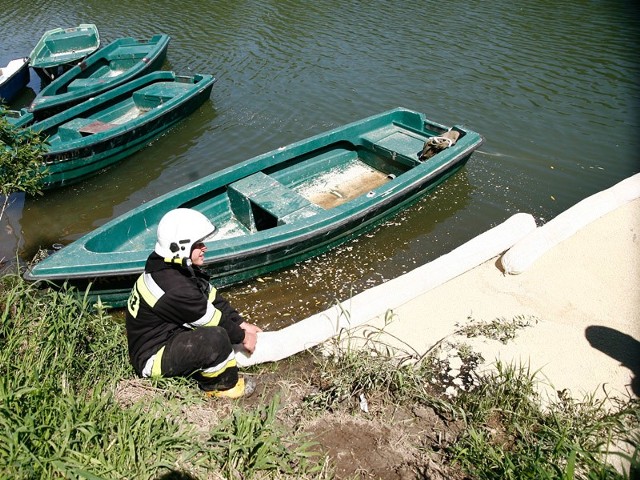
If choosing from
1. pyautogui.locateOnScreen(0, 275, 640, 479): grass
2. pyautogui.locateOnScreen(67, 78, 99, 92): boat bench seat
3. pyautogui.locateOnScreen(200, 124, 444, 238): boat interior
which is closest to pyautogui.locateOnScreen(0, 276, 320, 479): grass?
pyautogui.locateOnScreen(0, 275, 640, 479): grass

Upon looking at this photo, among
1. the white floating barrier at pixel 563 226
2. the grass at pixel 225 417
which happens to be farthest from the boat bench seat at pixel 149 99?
the white floating barrier at pixel 563 226

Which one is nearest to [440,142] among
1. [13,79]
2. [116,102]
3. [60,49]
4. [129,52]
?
[116,102]

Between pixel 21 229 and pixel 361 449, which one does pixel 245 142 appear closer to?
pixel 21 229

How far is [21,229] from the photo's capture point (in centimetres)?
758

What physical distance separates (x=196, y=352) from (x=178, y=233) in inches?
35.9

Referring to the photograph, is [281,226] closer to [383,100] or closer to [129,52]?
[383,100]

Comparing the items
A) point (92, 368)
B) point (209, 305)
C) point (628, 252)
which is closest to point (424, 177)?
point (628, 252)

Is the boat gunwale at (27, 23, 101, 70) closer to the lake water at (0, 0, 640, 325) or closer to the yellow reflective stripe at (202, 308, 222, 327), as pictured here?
the lake water at (0, 0, 640, 325)

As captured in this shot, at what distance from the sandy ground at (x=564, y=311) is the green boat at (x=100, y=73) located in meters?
8.12

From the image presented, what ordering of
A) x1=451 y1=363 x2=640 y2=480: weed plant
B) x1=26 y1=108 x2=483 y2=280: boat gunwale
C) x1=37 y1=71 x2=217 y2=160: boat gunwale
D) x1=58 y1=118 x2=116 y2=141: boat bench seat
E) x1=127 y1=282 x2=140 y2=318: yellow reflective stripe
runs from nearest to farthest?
x1=451 y1=363 x2=640 y2=480: weed plant < x1=127 y1=282 x2=140 y2=318: yellow reflective stripe < x1=26 y1=108 x2=483 y2=280: boat gunwale < x1=37 y1=71 x2=217 y2=160: boat gunwale < x1=58 y1=118 x2=116 y2=141: boat bench seat

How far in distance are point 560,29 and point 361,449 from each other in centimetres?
1462

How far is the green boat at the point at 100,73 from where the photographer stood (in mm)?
9352

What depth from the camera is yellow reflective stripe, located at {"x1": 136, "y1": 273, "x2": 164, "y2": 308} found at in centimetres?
340

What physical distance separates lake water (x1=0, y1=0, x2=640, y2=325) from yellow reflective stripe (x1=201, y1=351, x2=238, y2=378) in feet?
6.63
